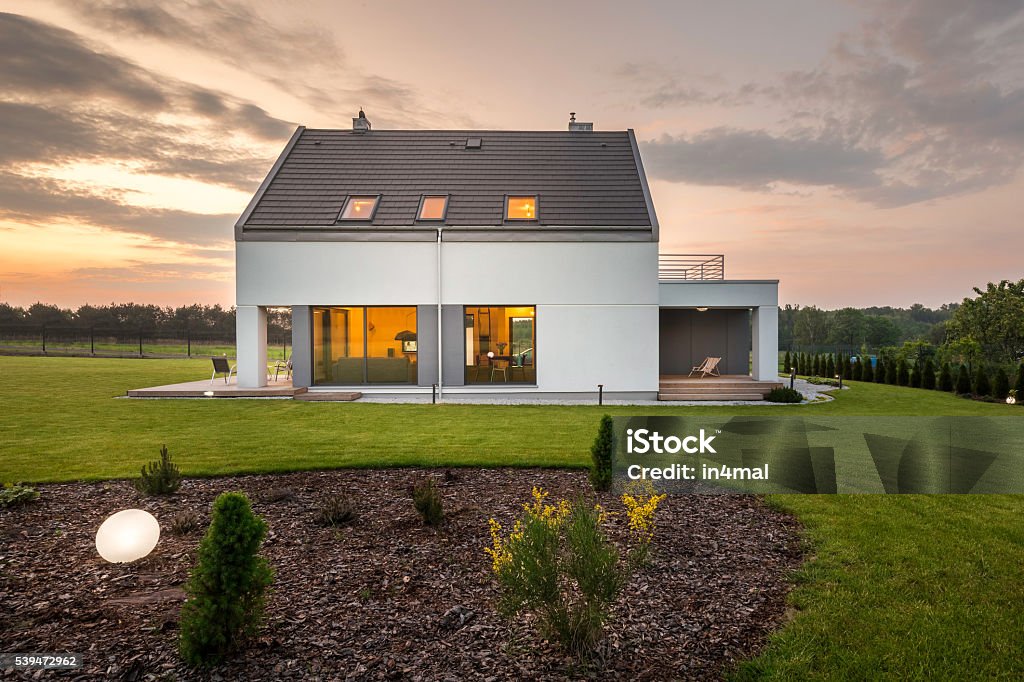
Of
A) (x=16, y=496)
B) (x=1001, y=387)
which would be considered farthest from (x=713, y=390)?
(x=16, y=496)

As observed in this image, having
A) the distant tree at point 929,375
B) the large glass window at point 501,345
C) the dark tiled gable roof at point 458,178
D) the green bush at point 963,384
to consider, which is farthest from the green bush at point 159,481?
the distant tree at point 929,375

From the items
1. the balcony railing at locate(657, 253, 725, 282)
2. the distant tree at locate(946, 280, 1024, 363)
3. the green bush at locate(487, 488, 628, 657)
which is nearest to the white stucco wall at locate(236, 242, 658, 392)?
the balcony railing at locate(657, 253, 725, 282)

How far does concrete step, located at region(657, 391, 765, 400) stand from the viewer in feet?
44.9

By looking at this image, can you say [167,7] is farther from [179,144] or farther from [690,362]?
[690,362]

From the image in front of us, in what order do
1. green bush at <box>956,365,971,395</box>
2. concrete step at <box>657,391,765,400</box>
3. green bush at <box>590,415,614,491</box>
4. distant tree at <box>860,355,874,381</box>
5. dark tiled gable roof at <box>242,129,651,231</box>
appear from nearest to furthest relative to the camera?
green bush at <box>590,415,614,491</box> < concrete step at <box>657,391,765,400</box> < dark tiled gable roof at <box>242,129,651,231</box> < green bush at <box>956,365,971,395</box> < distant tree at <box>860,355,874,381</box>

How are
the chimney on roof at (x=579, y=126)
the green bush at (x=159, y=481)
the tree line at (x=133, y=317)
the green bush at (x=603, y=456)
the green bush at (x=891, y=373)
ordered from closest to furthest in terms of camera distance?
the green bush at (x=159, y=481), the green bush at (x=603, y=456), the chimney on roof at (x=579, y=126), the green bush at (x=891, y=373), the tree line at (x=133, y=317)

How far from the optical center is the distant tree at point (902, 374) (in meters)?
17.9

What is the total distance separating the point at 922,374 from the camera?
1730 cm

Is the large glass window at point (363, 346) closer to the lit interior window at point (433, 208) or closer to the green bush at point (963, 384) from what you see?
the lit interior window at point (433, 208)

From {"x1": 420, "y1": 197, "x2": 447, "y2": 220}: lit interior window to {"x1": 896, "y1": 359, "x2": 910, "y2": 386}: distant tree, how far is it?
54.5 ft

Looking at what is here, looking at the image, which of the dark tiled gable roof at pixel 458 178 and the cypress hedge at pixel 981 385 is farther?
the cypress hedge at pixel 981 385

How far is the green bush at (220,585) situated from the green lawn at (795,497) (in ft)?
8.22

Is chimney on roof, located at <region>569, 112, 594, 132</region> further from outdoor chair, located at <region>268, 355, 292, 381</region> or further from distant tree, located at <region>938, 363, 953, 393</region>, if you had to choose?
distant tree, located at <region>938, 363, 953, 393</region>

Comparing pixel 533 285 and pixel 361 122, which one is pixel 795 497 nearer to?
pixel 533 285
